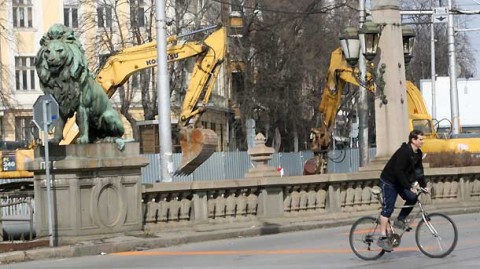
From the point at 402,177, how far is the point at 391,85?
9.08 meters

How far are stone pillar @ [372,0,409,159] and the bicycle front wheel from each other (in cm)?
843

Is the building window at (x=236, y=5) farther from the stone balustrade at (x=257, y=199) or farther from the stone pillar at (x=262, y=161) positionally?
the stone pillar at (x=262, y=161)

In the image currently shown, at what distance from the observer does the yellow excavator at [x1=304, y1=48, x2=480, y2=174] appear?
97.8 ft

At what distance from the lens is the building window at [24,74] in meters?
53.3

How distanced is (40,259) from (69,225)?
0.90 meters

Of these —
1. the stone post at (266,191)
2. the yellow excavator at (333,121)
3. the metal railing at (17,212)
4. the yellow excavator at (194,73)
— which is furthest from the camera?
the yellow excavator at (333,121)

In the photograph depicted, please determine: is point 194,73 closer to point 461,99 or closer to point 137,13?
point 137,13

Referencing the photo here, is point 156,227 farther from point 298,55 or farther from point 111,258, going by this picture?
point 298,55

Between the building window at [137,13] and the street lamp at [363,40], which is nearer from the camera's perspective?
the street lamp at [363,40]

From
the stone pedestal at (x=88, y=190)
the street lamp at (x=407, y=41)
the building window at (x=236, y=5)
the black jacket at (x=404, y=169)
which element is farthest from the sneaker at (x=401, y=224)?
the building window at (x=236, y=5)

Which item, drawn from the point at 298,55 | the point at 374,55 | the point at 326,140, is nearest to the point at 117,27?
the point at 298,55

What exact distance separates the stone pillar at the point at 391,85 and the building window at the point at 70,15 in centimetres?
3566

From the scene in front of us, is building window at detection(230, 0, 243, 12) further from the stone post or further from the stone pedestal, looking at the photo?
the stone pedestal

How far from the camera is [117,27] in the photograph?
5191 centimetres
